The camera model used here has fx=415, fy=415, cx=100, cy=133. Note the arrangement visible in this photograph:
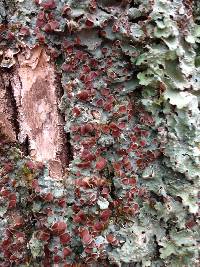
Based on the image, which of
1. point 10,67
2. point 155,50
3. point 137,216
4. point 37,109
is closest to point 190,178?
point 137,216

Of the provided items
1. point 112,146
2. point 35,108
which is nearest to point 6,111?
point 35,108

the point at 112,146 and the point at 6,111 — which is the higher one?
the point at 6,111

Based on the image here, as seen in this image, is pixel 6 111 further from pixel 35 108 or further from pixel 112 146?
pixel 112 146

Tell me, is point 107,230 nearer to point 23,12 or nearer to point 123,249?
point 123,249

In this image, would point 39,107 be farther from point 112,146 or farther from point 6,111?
point 112,146
